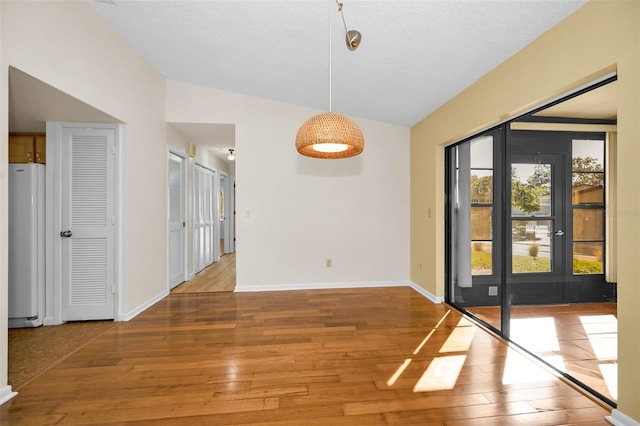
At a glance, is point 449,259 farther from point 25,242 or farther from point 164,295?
point 25,242

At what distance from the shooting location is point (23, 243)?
3.06 m

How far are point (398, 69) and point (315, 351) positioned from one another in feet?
9.45

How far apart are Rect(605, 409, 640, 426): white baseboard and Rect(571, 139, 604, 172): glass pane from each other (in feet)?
5.17

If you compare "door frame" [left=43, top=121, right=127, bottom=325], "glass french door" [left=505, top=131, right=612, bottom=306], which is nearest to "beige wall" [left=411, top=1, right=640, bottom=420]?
"glass french door" [left=505, top=131, right=612, bottom=306]

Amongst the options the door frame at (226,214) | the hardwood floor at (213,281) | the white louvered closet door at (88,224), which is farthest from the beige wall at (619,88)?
the door frame at (226,214)

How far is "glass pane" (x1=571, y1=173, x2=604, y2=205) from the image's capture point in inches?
85.4

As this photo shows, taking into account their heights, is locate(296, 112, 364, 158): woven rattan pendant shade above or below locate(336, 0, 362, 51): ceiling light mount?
below

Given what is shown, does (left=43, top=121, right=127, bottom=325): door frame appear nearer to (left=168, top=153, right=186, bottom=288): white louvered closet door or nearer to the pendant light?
(left=168, top=153, right=186, bottom=288): white louvered closet door

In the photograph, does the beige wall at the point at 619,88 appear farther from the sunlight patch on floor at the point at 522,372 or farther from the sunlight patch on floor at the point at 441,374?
the sunlight patch on floor at the point at 441,374

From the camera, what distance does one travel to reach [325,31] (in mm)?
2709

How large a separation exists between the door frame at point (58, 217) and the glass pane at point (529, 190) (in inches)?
162

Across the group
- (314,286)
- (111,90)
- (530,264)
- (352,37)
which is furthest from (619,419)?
(111,90)

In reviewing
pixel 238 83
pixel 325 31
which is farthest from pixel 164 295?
pixel 325 31

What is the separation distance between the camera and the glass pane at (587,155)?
218 centimetres
